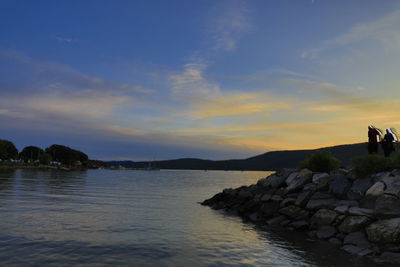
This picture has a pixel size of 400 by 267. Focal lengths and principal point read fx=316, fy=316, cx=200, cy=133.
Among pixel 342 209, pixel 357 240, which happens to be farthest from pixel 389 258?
pixel 342 209

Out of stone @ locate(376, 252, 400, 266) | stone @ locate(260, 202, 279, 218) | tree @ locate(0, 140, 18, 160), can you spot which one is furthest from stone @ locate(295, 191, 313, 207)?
tree @ locate(0, 140, 18, 160)

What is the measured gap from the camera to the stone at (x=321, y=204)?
1858cm

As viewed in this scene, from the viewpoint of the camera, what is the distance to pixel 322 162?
27.1 metres

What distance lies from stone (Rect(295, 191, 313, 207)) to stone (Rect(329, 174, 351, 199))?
1447 mm

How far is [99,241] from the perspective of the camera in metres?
14.7

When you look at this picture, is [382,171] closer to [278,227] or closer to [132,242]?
[278,227]

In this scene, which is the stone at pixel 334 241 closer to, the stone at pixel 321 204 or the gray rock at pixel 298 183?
the stone at pixel 321 204

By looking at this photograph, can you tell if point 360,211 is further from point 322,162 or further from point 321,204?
point 322,162

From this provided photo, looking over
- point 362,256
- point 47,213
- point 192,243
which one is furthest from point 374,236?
point 47,213

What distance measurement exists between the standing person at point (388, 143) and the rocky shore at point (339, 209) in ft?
17.8

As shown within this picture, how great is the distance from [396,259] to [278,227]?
8.28 metres

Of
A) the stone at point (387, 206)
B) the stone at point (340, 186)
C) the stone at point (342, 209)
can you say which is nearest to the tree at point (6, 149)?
the stone at point (340, 186)

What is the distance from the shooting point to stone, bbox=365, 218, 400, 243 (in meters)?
13.5

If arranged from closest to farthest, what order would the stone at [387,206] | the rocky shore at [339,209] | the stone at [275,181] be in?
the rocky shore at [339,209], the stone at [387,206], the stone at [275,181]
